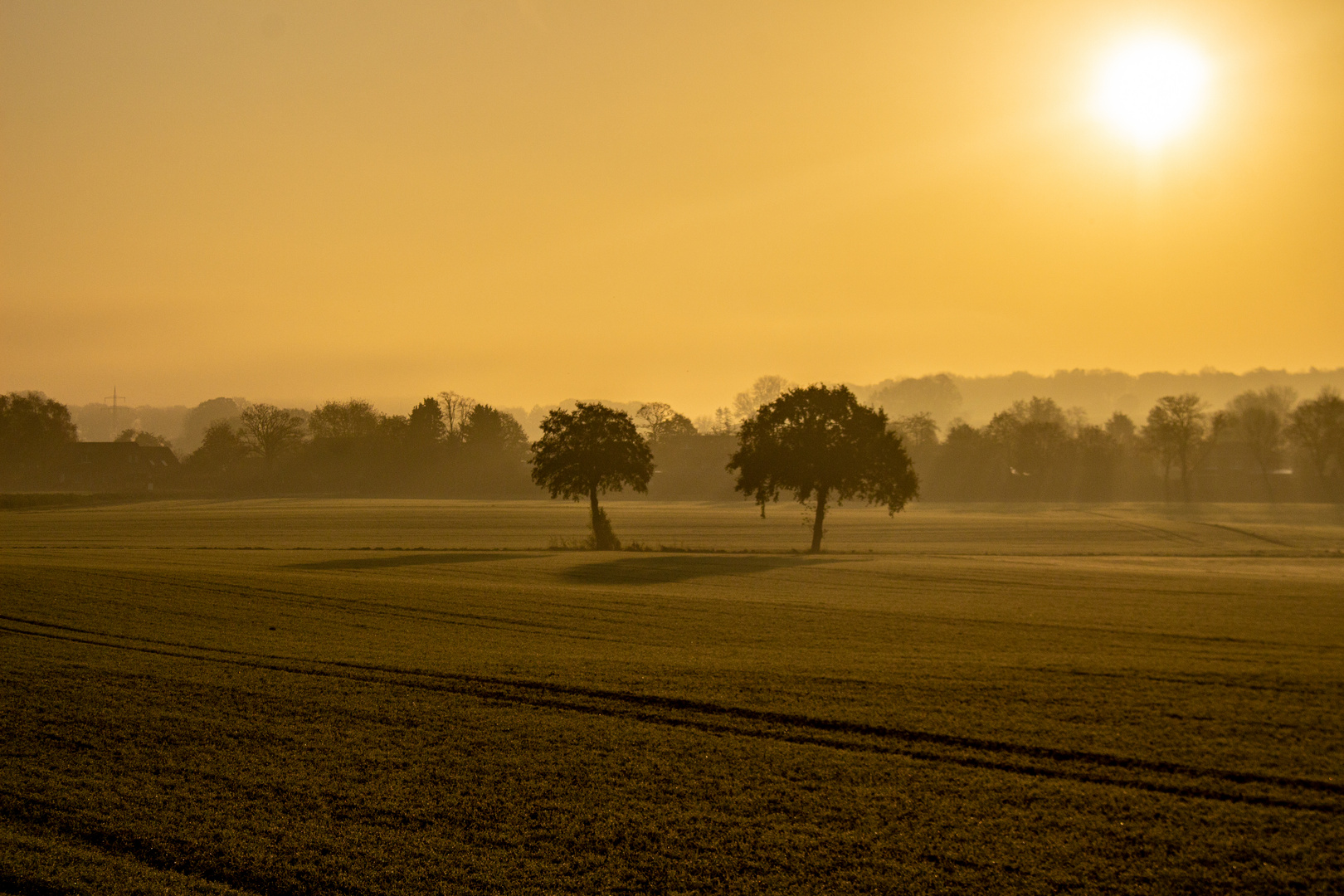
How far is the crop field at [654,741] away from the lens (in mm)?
9734

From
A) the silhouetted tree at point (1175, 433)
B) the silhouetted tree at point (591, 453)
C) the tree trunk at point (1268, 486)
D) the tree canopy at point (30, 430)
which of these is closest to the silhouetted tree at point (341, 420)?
the tree canopy at point (30, 430)

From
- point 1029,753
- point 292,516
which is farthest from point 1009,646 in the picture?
point 292,516

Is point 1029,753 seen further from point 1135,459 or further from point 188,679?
point 1135,459

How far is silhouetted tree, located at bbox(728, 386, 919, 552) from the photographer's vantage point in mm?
50156

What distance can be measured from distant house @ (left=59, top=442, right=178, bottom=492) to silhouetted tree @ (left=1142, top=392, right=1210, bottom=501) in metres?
127

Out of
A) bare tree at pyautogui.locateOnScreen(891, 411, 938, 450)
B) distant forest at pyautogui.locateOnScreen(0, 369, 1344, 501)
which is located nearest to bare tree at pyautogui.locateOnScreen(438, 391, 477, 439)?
distant forest at pyautogui.locateOnScreen(0, 369, 1344, 501)

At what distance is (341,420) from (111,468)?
30492 mm

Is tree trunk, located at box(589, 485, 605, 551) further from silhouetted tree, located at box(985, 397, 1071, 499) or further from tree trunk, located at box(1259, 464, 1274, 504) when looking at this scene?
tree trunk, located at box(1259, 464, 1274, 504)

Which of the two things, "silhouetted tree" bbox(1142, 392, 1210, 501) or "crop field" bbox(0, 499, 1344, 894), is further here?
"silhouetted tree" bbox(1142, 392, 1210, 501)

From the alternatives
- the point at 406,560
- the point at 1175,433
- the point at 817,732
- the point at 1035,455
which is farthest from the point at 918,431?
the point at 817,732

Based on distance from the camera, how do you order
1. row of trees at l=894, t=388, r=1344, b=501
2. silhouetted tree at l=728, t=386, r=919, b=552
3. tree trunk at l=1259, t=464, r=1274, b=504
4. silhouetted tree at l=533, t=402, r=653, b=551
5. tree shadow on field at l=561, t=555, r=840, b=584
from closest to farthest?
1. tree shadow on field at l=561, t=555, r=840, b=584
2. silhouetted tree at l=728, t=386, r=919, b=552
3. silhouetted tree at l=533, t=402, r=653, b=551
4. row of trees at l=894, t=388, r=1344, b=501
5. tree trunk at l=1259, t=464, r=1274, b=504

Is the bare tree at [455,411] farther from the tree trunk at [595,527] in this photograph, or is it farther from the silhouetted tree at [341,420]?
the tree trunk at [595,527]

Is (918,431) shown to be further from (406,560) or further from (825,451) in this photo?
(406,560)

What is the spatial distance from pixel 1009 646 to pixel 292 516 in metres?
69.7
